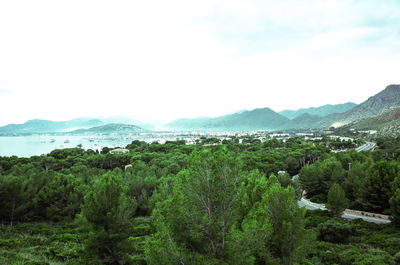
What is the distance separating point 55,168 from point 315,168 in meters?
52.7

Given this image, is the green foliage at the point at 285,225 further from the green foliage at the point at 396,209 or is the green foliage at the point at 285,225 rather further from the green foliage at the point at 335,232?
the green foliage at the point at 396,209

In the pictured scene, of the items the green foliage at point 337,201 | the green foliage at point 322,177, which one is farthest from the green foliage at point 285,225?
the green foliage at point 322,177

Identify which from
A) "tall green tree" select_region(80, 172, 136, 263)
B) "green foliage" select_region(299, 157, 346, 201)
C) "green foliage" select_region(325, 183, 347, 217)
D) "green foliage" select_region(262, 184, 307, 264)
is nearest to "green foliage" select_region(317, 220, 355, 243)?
"green foliage" select_region(325, 183, 347, 217)

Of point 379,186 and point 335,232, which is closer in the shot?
point 335,232

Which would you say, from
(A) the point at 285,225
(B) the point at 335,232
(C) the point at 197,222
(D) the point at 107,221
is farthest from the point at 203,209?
(B) the point at 335,232

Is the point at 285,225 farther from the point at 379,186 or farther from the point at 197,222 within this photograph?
the point at 379,186

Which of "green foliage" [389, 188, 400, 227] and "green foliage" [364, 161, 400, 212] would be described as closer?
"green foliage" [389, 188, 400, 227]

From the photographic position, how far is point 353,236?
20375mm

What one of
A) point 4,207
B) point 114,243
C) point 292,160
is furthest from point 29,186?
point 292,160

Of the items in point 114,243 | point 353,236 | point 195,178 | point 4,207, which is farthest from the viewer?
point 4,207

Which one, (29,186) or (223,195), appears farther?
(29,186)

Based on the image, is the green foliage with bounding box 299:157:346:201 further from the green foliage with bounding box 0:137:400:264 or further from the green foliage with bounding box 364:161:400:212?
the green foliage with bounding box 364:161:400:212

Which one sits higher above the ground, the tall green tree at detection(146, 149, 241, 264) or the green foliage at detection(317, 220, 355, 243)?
the tall green tree at detection(146, 149, 241, 264)

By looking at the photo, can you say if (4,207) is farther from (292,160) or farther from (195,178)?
(292,160)
